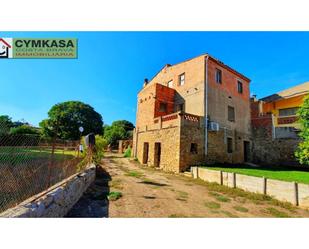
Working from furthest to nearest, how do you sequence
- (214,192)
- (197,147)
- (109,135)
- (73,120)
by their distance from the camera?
(73,120) → (109,135) → (197,147) → (214,192)

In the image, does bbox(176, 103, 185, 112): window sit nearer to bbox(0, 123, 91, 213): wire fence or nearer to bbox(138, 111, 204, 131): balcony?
bbox(138, 111, 204, 131): balcony

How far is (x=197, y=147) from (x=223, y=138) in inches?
125

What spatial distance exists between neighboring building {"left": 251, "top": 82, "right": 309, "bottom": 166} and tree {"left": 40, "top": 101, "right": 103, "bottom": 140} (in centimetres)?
3124

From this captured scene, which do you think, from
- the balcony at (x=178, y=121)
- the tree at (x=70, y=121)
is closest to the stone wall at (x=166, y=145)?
the balcony at (x=178, y=121)

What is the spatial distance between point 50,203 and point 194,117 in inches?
416

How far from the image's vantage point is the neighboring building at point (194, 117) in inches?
492

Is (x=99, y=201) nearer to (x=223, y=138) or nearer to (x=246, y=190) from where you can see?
(x=246, y=190)

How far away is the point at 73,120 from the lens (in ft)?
121

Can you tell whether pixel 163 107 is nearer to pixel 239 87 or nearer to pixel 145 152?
pixel 145 152

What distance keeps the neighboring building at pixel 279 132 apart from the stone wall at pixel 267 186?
9.95 metres

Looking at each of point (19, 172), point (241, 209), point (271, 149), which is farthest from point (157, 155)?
point (271, 149)

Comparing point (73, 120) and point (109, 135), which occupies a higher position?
point (73, 120)
